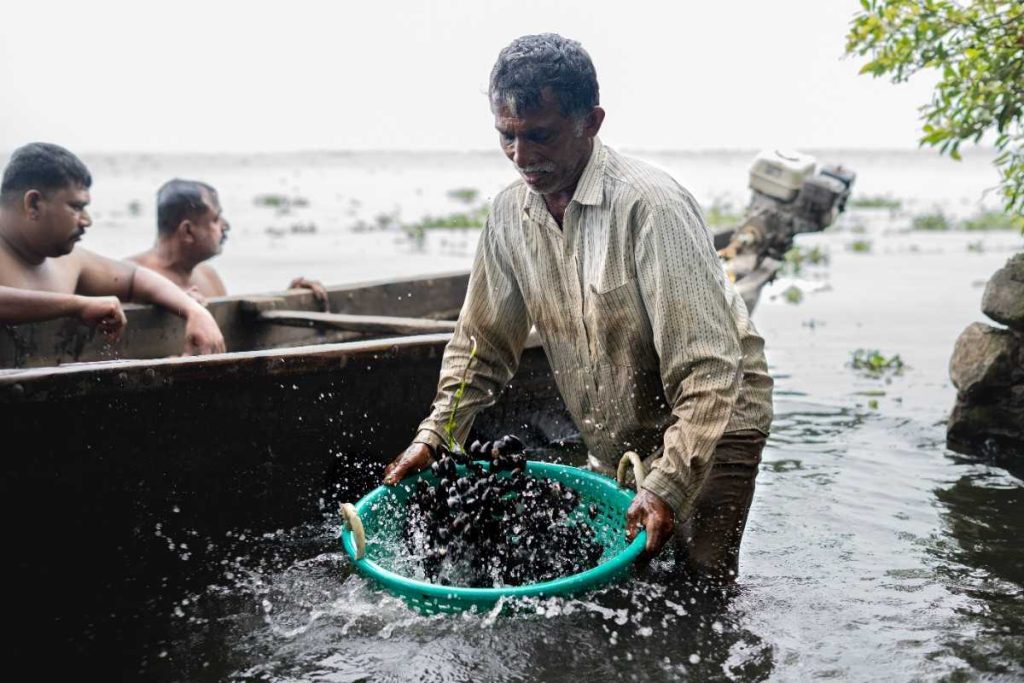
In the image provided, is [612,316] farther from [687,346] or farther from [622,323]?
[687,346]

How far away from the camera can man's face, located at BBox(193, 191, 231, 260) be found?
6.46 metres

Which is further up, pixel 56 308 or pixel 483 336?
pixel 483 336

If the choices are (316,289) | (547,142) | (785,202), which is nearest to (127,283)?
(316,289)

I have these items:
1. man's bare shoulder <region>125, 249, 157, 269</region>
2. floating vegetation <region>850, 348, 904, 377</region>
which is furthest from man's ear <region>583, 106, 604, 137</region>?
floating vegetation <region>850, 348, 904, 377</region>

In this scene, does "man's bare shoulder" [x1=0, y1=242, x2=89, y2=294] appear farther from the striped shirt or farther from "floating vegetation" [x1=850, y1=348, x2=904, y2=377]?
"floating vegetation" [x1=850, y1=348, x2=904, y2=377]

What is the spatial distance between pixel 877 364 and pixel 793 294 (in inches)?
155

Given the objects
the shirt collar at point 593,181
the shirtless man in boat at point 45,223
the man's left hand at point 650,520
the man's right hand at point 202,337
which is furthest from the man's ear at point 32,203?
the man's left hand at point 650,520

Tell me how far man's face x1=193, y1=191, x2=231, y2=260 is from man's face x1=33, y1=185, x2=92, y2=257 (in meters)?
1.40

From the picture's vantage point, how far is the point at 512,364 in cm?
346

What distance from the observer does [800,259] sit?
47.5ft

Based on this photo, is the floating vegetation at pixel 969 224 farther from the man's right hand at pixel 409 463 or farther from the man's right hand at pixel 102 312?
the man's right hand at pixel 409 463

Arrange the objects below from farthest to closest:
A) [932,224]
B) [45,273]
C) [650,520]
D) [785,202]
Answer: [932,224] → [785,202] → [45,273] → [650,520]

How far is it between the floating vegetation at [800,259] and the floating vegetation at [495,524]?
1095 centimetres

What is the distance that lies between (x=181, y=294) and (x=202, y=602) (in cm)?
213
